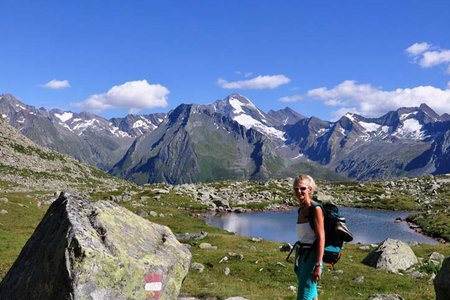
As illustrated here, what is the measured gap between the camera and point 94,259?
517 inches

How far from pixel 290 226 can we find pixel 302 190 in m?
84.0

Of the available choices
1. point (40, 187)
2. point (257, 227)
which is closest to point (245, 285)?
point (257, 227)

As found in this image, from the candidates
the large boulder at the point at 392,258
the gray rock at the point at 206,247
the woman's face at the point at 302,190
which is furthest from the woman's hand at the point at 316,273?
the gray rock at the point at 206,247

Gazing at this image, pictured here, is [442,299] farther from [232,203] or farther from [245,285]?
[232,203]

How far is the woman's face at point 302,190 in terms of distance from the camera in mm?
13836

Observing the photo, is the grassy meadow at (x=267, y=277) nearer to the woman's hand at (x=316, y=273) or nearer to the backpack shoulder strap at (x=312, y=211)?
the woman's hand at (x=316, y=273)

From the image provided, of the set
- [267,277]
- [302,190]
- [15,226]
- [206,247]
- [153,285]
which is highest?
[302,190]

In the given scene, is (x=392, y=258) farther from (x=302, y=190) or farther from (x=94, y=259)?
(x=94, y=259)

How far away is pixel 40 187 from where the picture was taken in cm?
12425

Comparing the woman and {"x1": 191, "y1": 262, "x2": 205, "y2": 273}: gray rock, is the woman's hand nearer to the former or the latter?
the woman

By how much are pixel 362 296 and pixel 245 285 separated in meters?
7.28

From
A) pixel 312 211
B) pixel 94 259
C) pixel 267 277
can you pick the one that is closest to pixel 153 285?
pixel 94 259

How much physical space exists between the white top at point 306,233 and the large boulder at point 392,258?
81.0ft

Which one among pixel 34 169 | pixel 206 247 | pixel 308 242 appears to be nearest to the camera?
pixel 308 242
